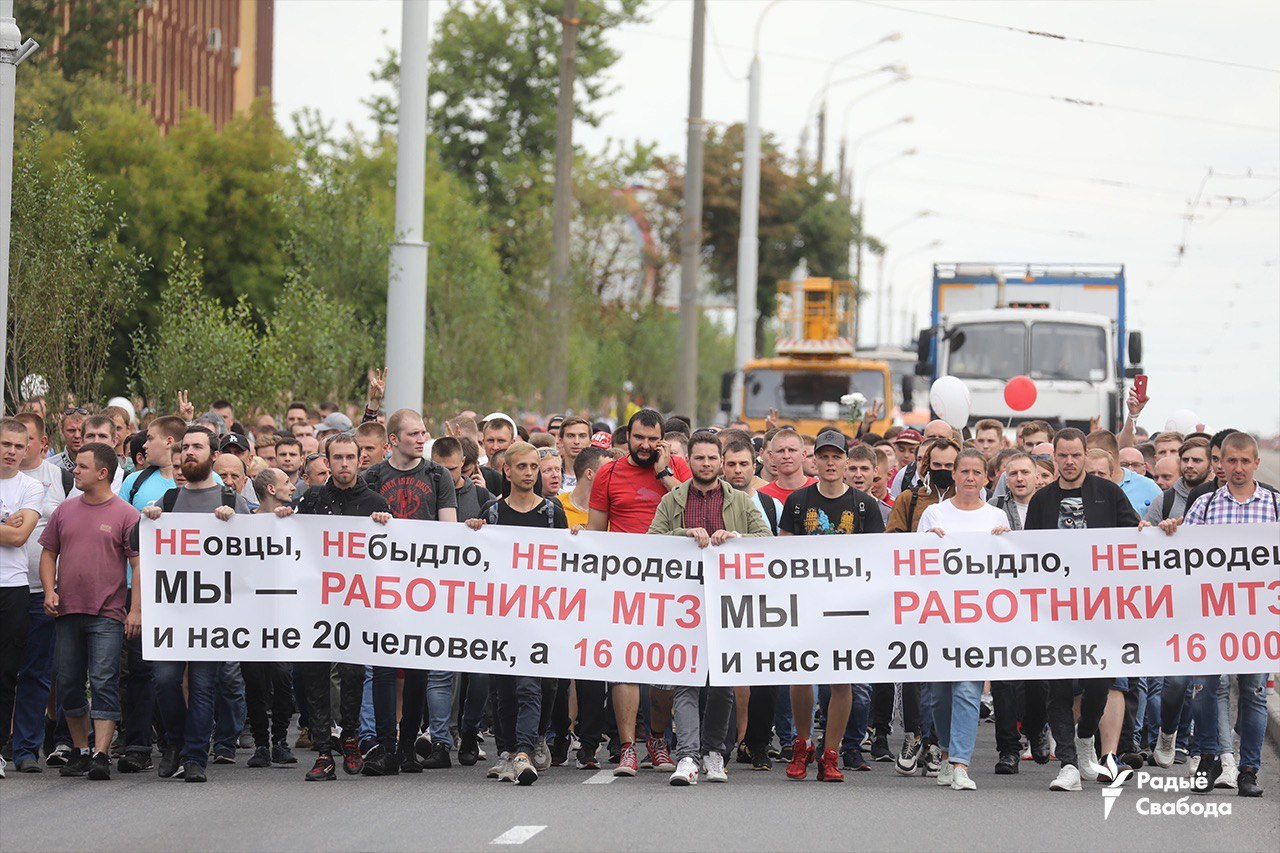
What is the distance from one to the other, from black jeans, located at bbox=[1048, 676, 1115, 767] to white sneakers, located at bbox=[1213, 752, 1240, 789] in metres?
0.67

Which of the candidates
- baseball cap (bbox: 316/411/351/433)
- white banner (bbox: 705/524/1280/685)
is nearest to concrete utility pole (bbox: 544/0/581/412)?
baseball cap (bbox: 316/411/351/433)

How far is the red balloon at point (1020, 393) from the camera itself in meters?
21.7

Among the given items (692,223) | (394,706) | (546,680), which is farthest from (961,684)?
(692,223)

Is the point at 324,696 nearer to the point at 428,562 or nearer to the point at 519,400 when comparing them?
the point at 428,562

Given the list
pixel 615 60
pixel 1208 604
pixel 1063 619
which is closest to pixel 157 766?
pixel 1063 619

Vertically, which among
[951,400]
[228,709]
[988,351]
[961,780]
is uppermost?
[988,351]

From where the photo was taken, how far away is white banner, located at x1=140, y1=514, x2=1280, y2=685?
10859mm

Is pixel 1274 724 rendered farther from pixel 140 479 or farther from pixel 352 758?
pixel 140 479

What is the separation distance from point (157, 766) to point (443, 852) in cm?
309

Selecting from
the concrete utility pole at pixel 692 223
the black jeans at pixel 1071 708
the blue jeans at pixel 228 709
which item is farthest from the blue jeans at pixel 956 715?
the concrete utility pole at pixel 692 223

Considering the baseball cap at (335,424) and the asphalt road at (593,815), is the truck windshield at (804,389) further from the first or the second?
the asphalt road at (593,815)

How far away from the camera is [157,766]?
1109cm

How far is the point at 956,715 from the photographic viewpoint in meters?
10.7

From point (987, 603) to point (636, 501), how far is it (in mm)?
1981
